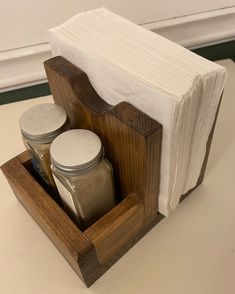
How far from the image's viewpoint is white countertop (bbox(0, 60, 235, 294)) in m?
0.29

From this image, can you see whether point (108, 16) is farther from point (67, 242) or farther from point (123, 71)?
point (67, 242)

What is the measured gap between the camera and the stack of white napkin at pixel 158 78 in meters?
0.22

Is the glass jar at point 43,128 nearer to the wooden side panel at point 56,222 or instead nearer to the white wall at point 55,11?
the wooden side panel at point 56,222

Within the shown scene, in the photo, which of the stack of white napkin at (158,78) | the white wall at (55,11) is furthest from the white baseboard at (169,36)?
the stack of white napkin at (158,78)

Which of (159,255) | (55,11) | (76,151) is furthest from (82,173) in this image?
(55,11)

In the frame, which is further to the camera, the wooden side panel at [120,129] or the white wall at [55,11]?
the white wall at [55,11]

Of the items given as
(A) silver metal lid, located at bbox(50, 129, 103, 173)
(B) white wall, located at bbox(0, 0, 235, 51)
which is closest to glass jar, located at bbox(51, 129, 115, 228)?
(A) silver metal lid, located at bbox(50, 129, 103, 173)

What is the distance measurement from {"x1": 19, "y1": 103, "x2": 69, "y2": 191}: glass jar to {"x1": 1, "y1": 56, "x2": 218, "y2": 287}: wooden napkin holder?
0.05 ft

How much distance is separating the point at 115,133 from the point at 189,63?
74 millimetres

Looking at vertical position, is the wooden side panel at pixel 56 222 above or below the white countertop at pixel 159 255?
above

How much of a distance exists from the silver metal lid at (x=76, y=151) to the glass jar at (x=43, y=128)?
16 millimetres

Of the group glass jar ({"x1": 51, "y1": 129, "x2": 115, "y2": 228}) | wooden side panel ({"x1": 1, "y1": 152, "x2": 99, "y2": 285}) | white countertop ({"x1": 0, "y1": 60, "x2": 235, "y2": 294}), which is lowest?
white countertop ({"x1": 0, "y1": 60, "x2": 235, "y2": 294})

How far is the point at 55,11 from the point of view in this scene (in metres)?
0.42

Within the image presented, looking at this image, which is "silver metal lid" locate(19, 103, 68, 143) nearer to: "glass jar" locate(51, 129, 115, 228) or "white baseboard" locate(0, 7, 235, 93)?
"glass jar" locate(51, 129, 115, 228)
